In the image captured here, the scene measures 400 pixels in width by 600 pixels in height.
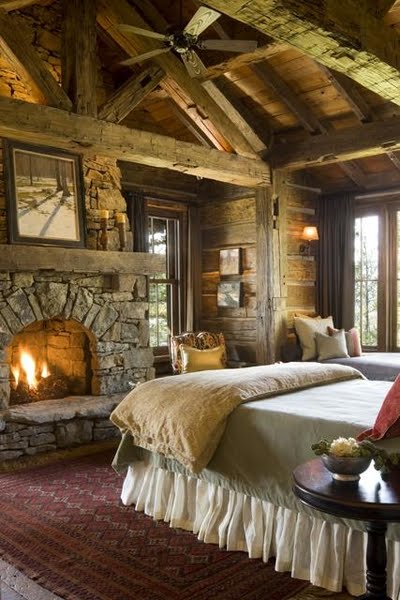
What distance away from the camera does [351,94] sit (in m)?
5.45

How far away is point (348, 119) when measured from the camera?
5988 millimetres

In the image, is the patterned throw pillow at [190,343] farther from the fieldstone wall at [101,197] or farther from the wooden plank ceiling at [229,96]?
the wooden plank ceiling at [229,96]

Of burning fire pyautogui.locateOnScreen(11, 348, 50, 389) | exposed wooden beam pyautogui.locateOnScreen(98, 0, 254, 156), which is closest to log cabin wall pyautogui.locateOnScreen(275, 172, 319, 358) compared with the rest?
exposed wooden beam pyautogui.locateOnScreen(98, 0, 254, 156)

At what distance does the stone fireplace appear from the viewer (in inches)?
188

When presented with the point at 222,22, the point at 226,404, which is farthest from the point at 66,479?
the point at 222,22

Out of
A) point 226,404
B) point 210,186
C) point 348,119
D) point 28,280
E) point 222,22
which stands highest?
point 222,22

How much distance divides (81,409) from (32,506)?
1.38 m

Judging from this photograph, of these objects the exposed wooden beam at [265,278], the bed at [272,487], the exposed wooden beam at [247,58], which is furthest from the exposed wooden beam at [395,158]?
the bed at [272,487]

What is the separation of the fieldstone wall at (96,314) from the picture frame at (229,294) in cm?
143

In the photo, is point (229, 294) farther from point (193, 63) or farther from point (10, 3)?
point (10, 3)

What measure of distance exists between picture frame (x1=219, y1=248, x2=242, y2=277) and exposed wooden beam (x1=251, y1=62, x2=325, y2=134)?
1.66m

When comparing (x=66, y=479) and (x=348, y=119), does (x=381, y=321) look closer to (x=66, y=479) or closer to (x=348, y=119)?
(x=348, y=119)

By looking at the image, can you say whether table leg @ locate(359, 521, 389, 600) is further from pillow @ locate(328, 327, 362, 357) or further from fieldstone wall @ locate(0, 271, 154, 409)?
pillow @ locate(328, 327, 362, 357)

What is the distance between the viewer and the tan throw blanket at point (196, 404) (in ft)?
10.0
